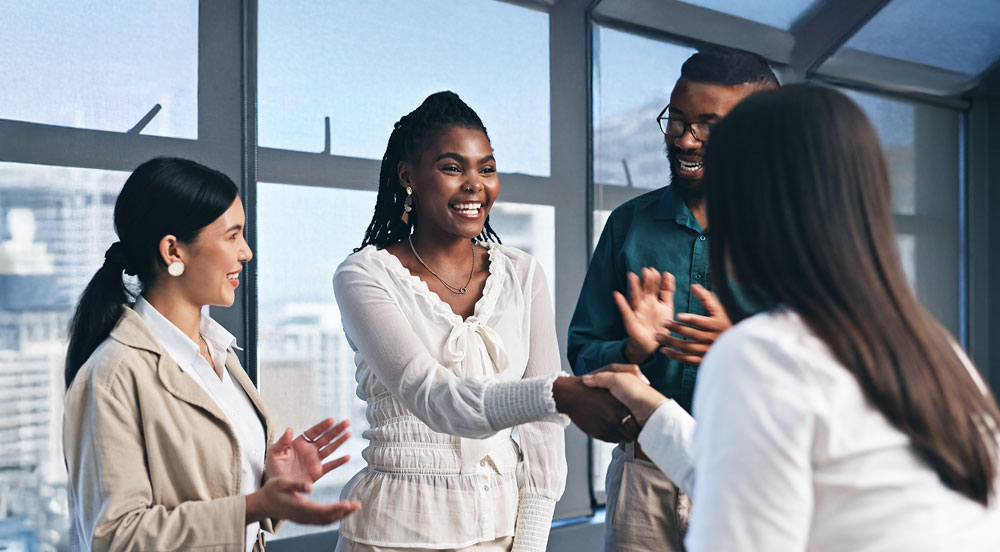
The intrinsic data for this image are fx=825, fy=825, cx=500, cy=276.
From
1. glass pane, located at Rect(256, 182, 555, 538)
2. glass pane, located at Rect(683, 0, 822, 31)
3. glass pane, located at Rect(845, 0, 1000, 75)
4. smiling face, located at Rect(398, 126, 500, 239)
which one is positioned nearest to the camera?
smiling face, located at Rect(398, 126, 500, 239)

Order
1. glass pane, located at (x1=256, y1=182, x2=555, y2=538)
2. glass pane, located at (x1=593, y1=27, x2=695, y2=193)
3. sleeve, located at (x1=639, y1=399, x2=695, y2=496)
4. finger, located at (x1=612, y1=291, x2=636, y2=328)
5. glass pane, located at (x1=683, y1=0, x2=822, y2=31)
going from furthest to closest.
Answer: glass pane, located at (x1=683, y1=0, x2=822, y2=31) < glass pane, located at (x1=593, y1=27, x2=695, y2=193) < glass pane, located at (x1=256, y1=182, x2=555, y2=538) < finger, located at (x1=612, y1=291, x2=636, y2=328) < sleeve, located at (x1=639, y1=399, x2=695, y2=496)

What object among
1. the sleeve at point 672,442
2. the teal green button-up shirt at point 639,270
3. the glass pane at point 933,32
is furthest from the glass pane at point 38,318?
the glass pane at point 933,32

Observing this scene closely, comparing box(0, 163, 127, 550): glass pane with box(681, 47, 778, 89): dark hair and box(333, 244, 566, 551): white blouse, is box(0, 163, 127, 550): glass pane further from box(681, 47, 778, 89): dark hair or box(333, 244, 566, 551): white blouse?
box(681, 47, 778, 89): dark hair

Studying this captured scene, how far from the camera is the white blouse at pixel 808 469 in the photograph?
2.54ft

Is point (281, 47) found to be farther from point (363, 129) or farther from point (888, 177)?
point (888, 177)

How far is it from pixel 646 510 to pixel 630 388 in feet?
→ 1.50

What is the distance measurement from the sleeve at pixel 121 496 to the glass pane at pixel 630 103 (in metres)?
2.24

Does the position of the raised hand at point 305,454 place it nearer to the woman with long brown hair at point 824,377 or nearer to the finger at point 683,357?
the finger at point 683,357

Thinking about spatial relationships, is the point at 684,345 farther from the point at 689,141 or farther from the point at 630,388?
the point at 689,141

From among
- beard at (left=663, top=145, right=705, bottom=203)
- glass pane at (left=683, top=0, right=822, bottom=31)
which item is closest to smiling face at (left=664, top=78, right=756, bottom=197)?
beard at (left=663, top=145, right=705, bottom=203)

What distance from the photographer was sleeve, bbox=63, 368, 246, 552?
1.37 metres

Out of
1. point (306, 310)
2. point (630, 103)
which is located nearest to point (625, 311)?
point (306, 310)

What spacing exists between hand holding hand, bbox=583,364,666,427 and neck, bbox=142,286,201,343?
0.81 meters

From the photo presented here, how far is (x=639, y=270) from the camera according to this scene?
72.8 inches
